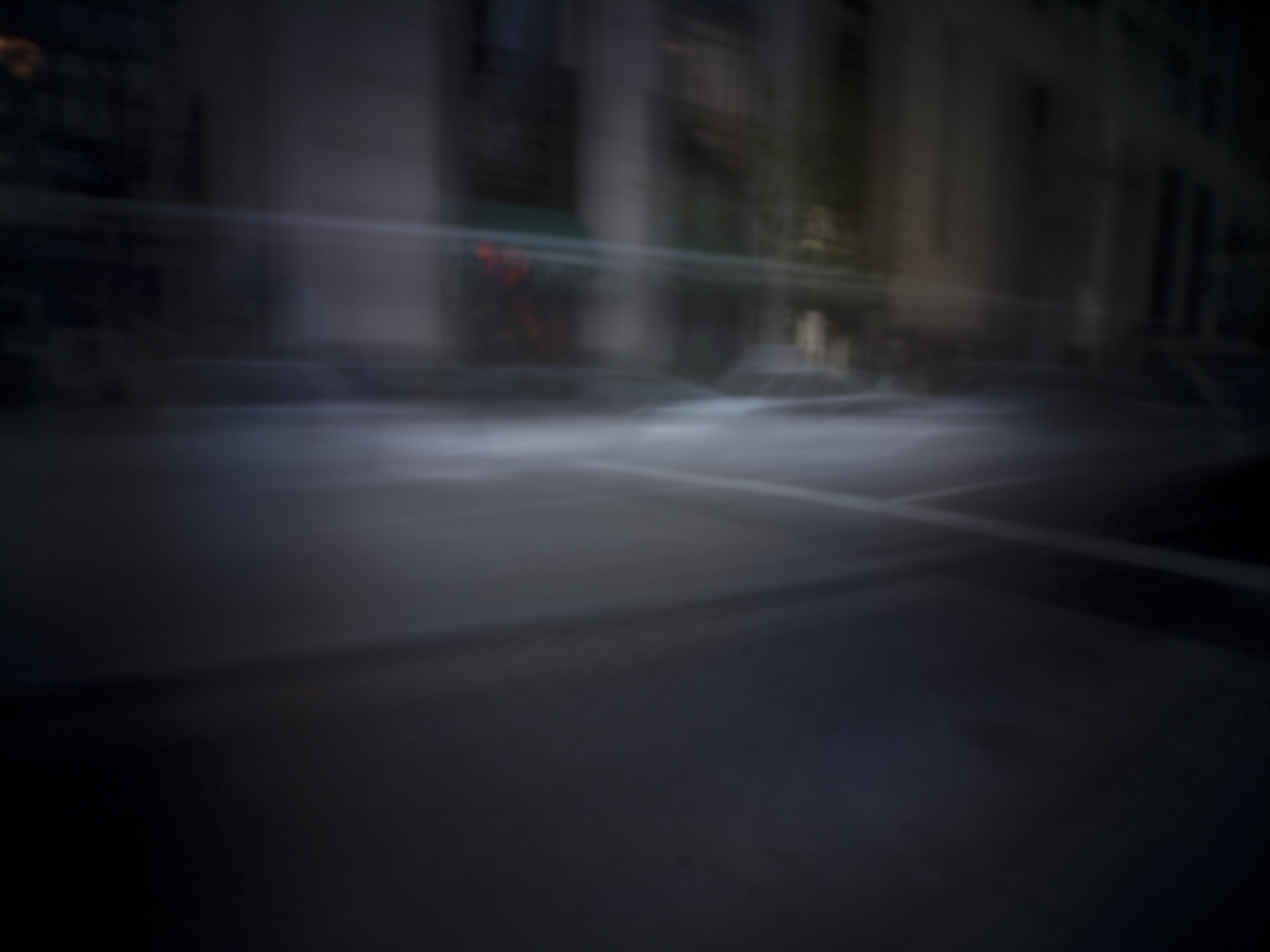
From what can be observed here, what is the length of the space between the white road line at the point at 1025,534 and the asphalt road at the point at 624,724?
0.05 m

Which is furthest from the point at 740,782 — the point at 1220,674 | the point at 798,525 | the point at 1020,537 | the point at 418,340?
the point at 418,340

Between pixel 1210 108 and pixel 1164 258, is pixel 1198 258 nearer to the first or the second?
pixel 1164 258

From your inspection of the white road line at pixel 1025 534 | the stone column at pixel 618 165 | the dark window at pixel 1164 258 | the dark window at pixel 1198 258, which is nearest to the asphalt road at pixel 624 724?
the white road line at pixel 1025 534

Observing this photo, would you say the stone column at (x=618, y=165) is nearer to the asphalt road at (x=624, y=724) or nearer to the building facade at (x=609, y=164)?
the building facade at (x=609, y=164)

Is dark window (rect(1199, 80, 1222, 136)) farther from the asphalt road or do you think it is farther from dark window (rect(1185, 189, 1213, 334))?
the asphalt road

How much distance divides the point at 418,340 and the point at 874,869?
15731 mm

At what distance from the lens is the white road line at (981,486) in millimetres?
7312

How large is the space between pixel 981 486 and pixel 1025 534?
2116mm

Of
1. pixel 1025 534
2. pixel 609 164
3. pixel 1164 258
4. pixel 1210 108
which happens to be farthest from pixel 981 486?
pixel 1164 258

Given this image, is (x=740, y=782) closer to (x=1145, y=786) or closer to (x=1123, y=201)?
(x=1145, y=786)

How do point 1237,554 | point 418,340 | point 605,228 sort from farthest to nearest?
point 605,228 → point 418,340 → point 1237,554

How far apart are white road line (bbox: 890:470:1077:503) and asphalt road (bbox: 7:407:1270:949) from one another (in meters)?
0.70

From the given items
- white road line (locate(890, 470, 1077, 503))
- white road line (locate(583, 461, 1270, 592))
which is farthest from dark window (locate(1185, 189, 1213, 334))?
white road line (locate(583, 461, 1270, 592))

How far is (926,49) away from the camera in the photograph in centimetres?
2400
